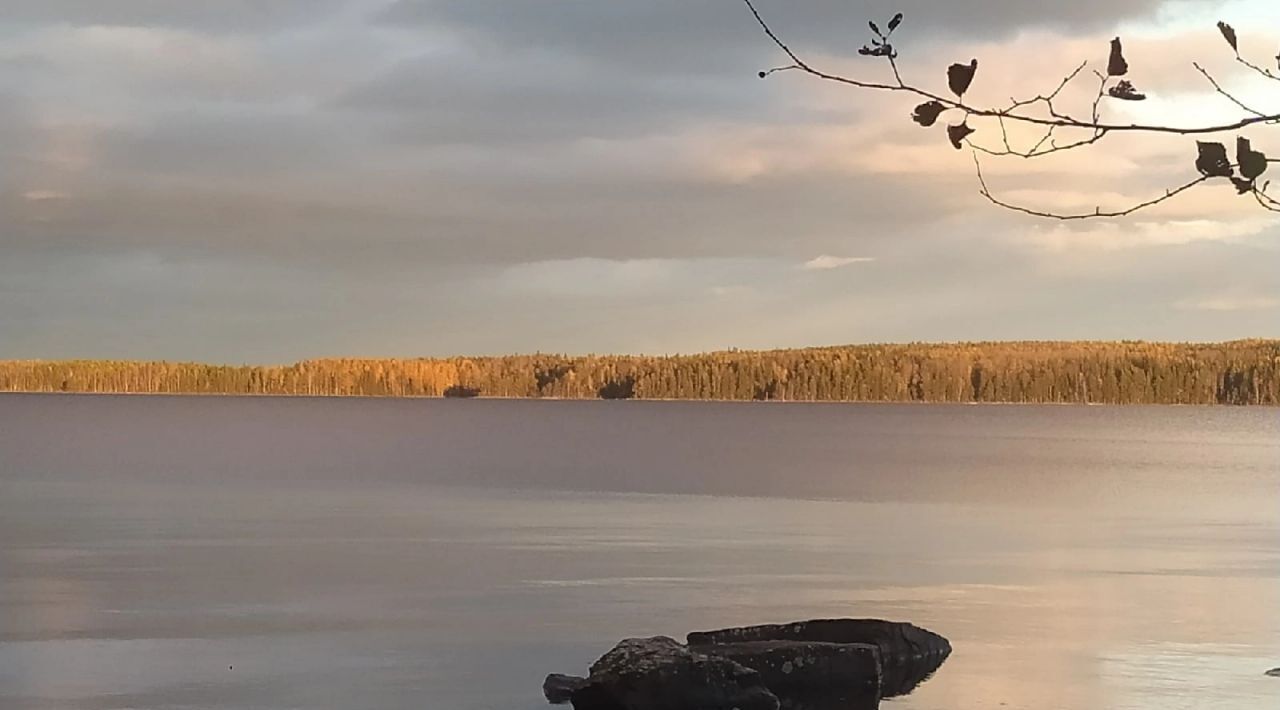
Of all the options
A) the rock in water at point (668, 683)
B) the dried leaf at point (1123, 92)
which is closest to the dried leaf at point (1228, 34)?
the dried leaf at point (1123, 92)

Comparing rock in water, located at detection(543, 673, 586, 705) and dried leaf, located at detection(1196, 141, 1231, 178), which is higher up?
dried leaf, located at detection(1196, 141, 1231, 178)

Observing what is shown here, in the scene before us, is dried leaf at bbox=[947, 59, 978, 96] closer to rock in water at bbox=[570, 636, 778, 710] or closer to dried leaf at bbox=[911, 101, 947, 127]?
dried leaf at bbox=[911, 101, 947, 127]

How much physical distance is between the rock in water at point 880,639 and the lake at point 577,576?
0.77 ft

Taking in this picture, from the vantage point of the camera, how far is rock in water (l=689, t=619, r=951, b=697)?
12.9 metres

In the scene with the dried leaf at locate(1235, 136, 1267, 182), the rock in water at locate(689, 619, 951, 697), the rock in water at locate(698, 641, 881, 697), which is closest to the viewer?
the dried leaf at locate(1235, 136, 1267, 182)

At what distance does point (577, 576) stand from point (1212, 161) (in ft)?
52.4

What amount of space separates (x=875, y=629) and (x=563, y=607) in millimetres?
4122

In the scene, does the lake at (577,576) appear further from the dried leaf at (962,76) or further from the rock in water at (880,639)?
the dried leaf at (962,76)

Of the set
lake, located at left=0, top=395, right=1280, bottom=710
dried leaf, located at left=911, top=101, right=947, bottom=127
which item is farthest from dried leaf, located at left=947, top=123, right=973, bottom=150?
lake, located at left=0, top=395, right=1280, bottom=710

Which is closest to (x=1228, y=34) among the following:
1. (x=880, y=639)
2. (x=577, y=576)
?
(x=880, y=639)

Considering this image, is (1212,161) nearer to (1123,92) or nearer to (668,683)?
(1123,92)

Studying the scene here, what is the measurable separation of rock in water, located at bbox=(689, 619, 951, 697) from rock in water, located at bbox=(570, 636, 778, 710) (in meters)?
1.22

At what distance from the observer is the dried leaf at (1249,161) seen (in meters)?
3.54

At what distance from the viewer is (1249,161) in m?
3.56
